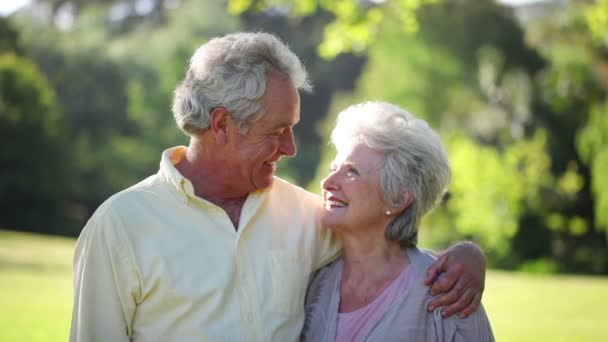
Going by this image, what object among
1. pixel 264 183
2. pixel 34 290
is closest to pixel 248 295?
pixel 264 183

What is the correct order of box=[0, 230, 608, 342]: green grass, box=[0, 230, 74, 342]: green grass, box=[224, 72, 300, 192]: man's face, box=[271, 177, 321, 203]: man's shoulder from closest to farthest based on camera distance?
box=[224, 72, 300, 192]: man's face < box=[271, 177, 321, 203]: man's shoulder < box=[0, 230, 74, 342]: green grass < box=[0, 230, 608, 342]: green grass

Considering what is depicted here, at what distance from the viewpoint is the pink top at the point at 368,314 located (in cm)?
330

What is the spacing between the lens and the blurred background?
14289 mm

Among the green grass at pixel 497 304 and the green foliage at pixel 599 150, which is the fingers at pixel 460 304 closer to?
the green grass at pixel 497 304

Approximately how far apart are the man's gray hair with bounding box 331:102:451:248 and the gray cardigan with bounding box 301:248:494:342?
172 mm

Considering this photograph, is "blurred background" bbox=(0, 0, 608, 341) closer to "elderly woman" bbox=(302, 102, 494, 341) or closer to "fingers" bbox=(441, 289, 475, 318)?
"elderly woman" bbox=(302, 102, 494, 341)

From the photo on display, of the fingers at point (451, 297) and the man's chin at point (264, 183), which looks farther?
the man's chin at point (264, 183)

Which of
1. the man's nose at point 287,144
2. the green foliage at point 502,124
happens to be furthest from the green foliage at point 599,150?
the man's nose at point 287,144

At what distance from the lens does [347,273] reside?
11.5 ft

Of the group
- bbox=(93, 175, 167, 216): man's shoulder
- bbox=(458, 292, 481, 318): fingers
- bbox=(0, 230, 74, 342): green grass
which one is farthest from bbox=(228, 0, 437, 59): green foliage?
bbox=(93, 175, 167, 216): man's shoulder

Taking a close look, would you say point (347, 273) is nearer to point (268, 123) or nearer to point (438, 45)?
point (268, 123)

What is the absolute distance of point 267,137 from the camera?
3.29 metres

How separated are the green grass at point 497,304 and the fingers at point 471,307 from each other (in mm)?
6690

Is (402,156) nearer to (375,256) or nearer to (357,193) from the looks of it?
(357,193)
